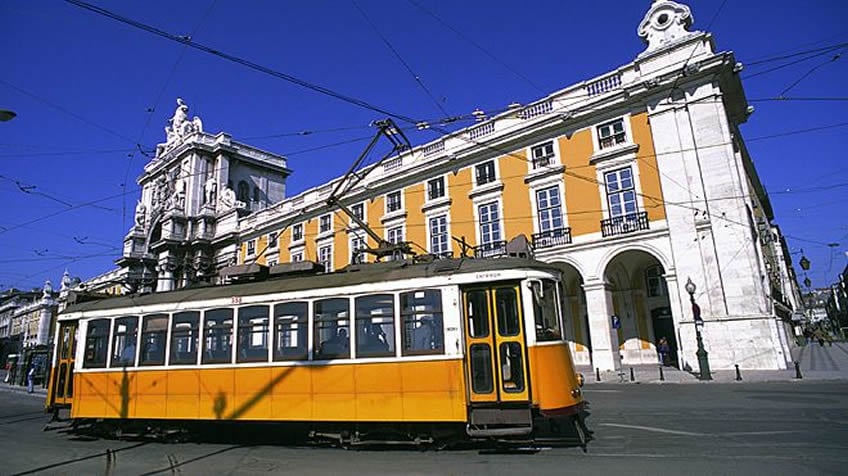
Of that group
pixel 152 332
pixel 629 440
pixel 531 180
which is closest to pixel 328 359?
pixel 152 332

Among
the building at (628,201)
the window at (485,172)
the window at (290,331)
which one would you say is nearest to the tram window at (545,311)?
the window at (290,331)

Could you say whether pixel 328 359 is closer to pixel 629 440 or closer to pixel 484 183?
pixel 629 440

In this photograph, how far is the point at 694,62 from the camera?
2084 cm

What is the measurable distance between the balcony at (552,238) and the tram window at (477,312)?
17127mm

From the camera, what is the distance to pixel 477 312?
802cm

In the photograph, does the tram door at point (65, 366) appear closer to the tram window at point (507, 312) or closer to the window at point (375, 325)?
the window at point (375, 325)

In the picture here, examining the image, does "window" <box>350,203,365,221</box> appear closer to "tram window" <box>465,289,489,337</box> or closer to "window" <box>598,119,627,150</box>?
"window" <box>598,119,627,150</box>

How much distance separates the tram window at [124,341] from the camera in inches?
407

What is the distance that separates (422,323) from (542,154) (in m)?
19.3

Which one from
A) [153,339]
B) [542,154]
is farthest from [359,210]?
[153,339]

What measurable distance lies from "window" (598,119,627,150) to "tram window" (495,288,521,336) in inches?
706

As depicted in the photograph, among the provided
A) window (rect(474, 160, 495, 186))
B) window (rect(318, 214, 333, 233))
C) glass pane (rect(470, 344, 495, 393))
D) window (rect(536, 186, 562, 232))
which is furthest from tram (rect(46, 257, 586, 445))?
window (rect(318, 214, 333, 233))

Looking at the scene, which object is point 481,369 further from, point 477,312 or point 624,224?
point 624,224

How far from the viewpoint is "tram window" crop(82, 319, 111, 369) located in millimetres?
10695
